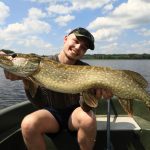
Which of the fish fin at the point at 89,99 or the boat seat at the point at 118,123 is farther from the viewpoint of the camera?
the boat seat at the point at 118,123

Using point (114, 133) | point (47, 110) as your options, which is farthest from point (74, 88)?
point (114, 133)

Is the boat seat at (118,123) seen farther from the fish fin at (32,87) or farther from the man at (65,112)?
the fish fin at (32,87)

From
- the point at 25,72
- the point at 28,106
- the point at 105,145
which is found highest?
the point at 25,72

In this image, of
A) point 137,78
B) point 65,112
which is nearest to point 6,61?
point 65,112

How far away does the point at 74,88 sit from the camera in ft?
13.4

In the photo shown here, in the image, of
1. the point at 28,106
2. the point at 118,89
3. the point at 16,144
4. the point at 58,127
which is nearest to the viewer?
the point at 118,89

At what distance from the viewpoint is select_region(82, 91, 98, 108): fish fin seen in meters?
4.09

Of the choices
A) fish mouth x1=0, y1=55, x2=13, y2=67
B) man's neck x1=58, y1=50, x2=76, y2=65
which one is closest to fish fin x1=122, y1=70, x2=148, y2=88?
man's neck x1=58, y1=50, x2=76, y2=65

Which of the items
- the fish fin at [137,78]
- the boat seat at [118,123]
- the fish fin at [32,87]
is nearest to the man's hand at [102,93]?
the fish fin at [137,78]

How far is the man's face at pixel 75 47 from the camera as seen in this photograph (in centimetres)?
446

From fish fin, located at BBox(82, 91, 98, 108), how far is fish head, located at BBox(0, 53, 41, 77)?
707 millimetres

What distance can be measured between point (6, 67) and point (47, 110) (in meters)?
0.83

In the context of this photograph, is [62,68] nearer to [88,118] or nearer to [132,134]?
[88,118]

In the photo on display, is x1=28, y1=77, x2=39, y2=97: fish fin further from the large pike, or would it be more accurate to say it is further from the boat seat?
the boat seat
